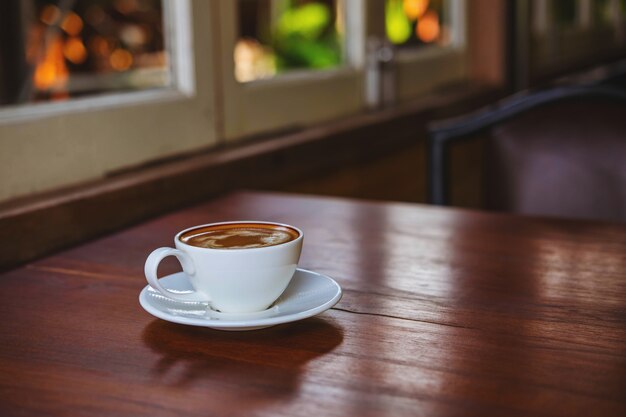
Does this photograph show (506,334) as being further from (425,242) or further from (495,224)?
(495,224)

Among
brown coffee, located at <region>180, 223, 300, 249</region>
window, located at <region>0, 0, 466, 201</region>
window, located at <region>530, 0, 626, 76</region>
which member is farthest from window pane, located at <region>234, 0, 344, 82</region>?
window, located at <region>530, 0, 626, 76</region>

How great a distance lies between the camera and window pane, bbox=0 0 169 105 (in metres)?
1.45

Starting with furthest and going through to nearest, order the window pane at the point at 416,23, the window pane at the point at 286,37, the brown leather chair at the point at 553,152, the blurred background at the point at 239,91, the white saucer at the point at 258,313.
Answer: the window pane at the point at 416,23, the window pane at the point at 286,37, the brown leather chair at the point at 553,152, the blurred background at the point at 239,91, the white saucer at the point at 258,313

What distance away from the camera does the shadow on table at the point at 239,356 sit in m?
0.66

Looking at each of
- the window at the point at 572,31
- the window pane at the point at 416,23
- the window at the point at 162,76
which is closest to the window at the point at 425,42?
the window pane at the point at 416,23

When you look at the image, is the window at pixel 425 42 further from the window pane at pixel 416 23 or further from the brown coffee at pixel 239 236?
the brown coffee at pixel 239 236

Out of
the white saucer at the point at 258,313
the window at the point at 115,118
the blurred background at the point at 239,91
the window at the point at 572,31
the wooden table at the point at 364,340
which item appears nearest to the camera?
the wooden table at the point at 364,340

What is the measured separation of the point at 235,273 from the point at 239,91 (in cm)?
107

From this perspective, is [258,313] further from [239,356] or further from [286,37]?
[286,37]

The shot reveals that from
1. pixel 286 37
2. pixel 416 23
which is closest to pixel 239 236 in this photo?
pixel 286 37

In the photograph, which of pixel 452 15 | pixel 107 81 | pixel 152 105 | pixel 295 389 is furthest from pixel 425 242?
pixel 452 15

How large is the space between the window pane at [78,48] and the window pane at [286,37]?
0.19 m

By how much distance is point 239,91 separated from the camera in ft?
5.81

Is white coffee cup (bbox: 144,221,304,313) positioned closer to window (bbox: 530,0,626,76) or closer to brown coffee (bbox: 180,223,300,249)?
brown coffee (bbox: 180,223,300,249)
